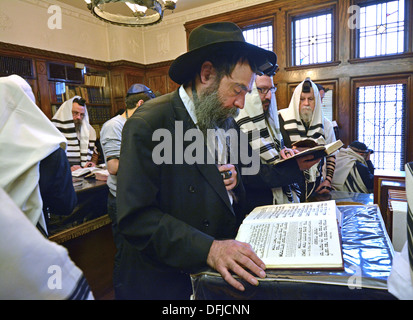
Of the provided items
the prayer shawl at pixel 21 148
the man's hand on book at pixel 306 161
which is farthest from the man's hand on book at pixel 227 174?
the prayer shawl at pixel 21 148

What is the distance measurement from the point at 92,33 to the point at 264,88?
6.32m

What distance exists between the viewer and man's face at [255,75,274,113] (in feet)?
6.82

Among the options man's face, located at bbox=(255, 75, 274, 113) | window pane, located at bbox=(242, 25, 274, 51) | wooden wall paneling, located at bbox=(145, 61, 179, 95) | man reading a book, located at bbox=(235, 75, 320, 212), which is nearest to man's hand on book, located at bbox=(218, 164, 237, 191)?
man reading a book, located at bbox=(235, 75, 320, 212)

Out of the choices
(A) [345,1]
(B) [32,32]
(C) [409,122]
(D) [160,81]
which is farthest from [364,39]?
(B) [32,32]

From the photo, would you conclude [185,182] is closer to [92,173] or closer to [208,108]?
[208,108]

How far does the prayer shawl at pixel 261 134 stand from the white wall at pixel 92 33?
5116 millimetres

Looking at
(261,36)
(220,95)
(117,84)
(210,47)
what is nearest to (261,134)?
(220,95)

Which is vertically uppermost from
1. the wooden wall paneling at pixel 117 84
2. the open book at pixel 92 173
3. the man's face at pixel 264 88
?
the wooden wall paneling at pixel 117 84

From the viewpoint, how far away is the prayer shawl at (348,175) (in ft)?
10.2

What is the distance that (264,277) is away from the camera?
2.25 feet

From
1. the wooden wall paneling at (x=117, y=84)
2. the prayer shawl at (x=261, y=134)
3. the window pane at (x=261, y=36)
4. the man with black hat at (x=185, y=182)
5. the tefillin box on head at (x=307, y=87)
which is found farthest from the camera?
the wooden wall paneling at (x=117, y=84)

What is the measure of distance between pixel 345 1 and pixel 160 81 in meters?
4.58

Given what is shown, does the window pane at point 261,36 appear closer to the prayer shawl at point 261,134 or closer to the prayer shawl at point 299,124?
the prayer shawl at point 299,124

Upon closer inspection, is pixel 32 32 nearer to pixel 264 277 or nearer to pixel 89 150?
pixel 89 150
